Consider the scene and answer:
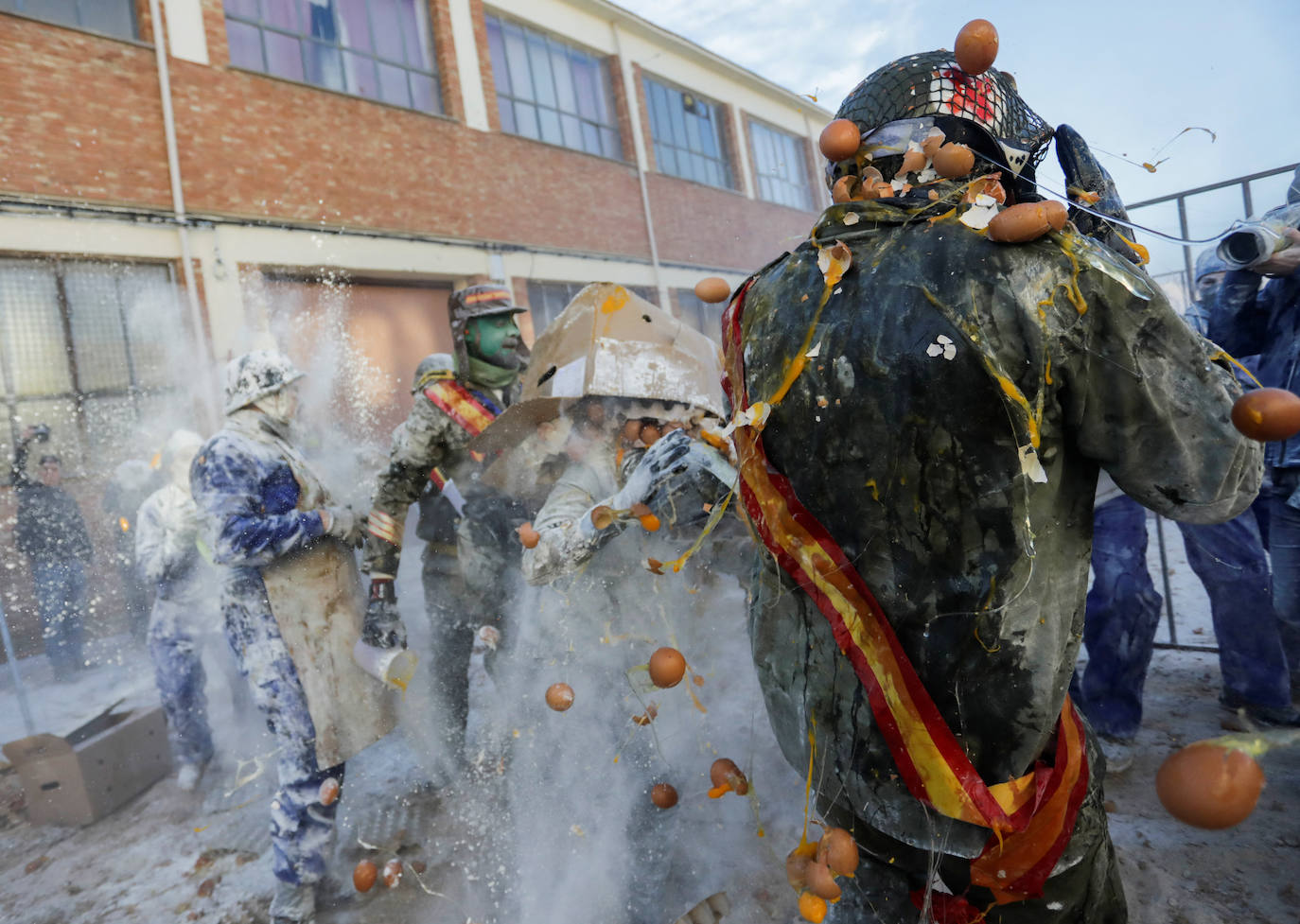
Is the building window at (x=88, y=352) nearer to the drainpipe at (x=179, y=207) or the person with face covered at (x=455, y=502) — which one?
the drainpipe at (x=179, y=207)

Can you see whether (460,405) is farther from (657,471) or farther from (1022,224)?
(1022,224)

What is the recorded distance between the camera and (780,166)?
1439 cm

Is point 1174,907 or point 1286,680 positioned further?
point 1286,680

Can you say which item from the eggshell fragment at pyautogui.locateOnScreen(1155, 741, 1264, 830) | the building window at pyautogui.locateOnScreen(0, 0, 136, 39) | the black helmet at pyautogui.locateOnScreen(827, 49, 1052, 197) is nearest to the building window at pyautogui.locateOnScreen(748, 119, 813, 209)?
the building window at pyautogui.locateOnScreen(0, 0, 136, 39)

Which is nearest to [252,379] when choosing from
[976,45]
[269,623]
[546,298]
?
[269,623]

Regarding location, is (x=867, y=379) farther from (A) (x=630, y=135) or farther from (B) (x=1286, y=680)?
(A) (x=630, y=135)

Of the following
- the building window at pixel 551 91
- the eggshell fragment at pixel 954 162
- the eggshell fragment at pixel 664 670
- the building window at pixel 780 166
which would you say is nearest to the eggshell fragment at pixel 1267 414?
the eggshell fragment at pixel 954 162

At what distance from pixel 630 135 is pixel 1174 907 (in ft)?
38.1

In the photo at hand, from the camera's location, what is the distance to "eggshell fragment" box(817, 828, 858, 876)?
1339 millimetres

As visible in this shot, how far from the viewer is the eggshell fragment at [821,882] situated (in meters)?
1.33

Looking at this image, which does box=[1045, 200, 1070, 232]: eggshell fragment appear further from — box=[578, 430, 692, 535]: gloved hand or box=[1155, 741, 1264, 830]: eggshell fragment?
box=[578, 430, 692, 535]: gloved hand

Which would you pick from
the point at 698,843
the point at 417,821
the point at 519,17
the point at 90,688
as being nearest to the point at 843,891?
the point at 698,843

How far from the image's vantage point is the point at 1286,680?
3.02 m

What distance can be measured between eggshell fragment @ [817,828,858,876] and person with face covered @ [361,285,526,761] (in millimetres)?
2335
